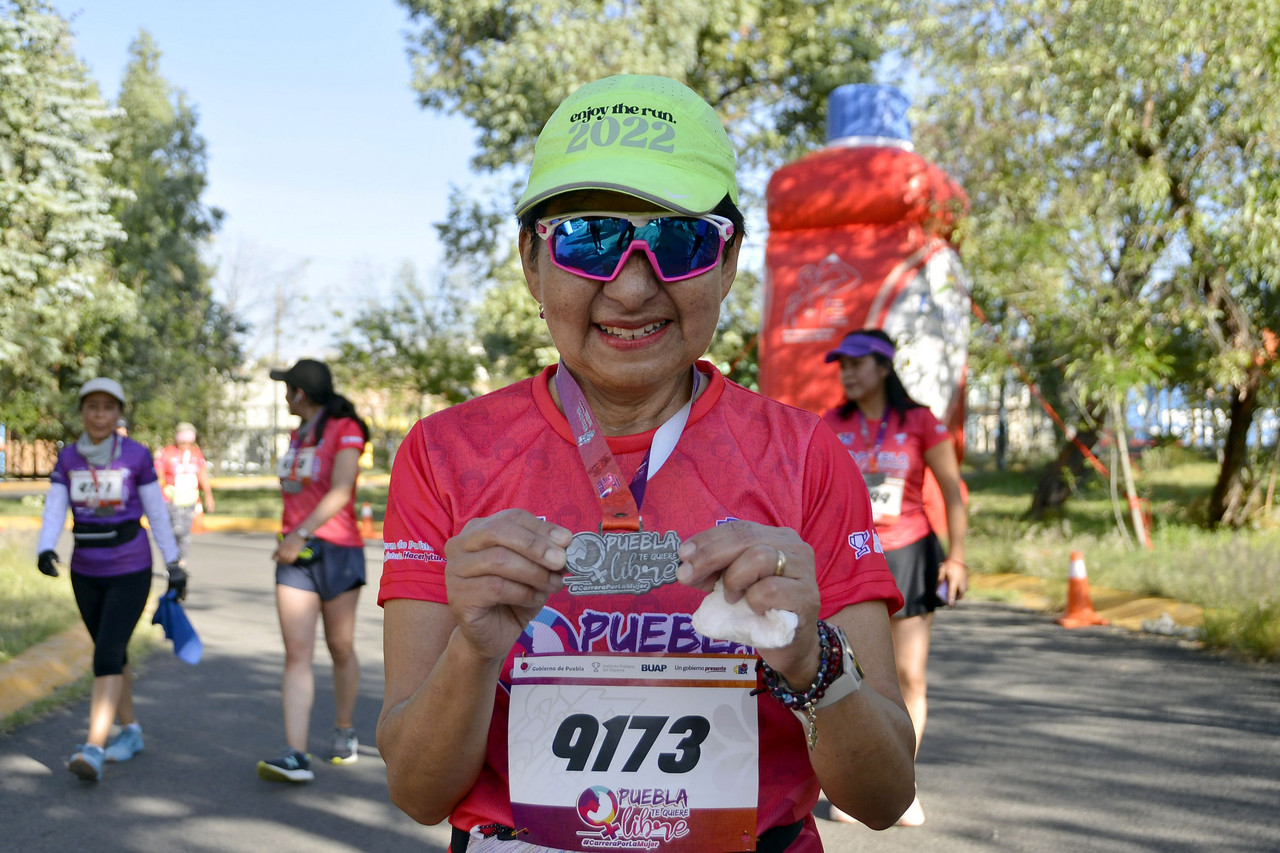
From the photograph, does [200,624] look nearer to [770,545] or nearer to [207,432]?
[770,545]

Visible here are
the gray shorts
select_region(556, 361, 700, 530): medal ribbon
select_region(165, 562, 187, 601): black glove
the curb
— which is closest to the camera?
select_region(556, 361, 700, 530): medal ribbon

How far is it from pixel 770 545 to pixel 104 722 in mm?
5551

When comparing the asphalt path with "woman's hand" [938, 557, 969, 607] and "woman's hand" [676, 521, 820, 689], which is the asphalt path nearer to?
"woman's hand" [938, 557, 969, 607]

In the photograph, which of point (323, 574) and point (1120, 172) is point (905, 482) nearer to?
point (323, 574)

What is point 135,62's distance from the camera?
109ft

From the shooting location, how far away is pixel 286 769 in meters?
5.87

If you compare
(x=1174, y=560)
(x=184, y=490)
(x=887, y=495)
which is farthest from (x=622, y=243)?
(x=184, y=490)

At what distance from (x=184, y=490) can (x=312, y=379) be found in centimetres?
932

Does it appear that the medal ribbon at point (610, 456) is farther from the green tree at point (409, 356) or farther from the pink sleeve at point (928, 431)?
the green tree at point (409, 356)

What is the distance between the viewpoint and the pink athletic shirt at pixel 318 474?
634 centimetres

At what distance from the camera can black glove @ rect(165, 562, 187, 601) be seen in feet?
21.6

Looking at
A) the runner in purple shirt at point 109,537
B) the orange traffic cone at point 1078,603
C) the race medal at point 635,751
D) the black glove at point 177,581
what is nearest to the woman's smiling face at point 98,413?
the runner in purple shirt at point 109,537

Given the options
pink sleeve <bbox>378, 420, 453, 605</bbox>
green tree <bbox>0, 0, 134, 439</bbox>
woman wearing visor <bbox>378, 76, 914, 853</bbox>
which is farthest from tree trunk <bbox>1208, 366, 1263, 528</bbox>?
pink sleeve <bbox>378, 420, 453, 605</bbox>

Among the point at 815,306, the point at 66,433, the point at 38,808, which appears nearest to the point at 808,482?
the point at 38,808
